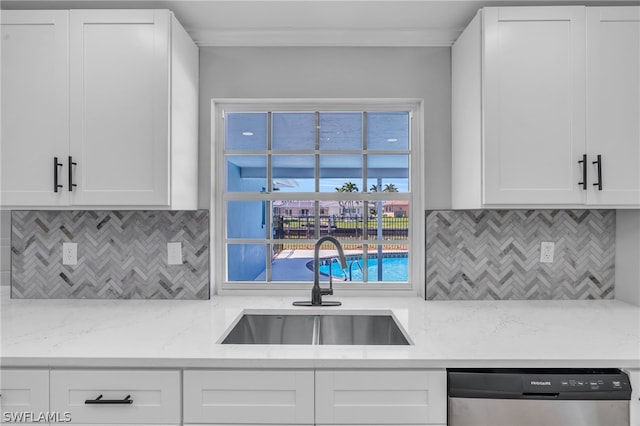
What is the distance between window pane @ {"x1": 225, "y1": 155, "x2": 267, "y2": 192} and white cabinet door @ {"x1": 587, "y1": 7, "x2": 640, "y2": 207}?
1564mm

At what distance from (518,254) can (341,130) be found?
115cm

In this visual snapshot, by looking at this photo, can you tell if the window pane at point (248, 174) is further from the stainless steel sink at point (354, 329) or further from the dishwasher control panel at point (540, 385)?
the dishwasher control panel at point (540, 385)

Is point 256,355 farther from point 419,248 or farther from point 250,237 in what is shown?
point 419,248

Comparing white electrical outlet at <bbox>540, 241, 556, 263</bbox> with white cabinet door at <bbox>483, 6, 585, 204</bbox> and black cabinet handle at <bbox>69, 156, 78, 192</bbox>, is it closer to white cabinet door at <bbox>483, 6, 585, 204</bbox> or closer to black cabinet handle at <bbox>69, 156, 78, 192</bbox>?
white cabinet door at <bbox>483, 6, 585, 204</bbox>

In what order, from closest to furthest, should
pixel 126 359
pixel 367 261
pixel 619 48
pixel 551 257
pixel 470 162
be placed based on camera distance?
pixel 126 359
pixel 619 48
pixel 470 162
pixel 551 257
pixel 367 261

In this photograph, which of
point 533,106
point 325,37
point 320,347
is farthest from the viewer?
point 325,37

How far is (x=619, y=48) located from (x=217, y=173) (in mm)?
1969

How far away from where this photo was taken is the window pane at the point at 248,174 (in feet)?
7.28

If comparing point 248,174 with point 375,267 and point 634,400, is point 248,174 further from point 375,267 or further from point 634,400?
point 634,400

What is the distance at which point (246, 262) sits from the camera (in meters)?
2.23

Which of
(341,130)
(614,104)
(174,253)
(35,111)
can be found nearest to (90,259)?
(174,253)

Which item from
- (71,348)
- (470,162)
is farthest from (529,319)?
(71,348)

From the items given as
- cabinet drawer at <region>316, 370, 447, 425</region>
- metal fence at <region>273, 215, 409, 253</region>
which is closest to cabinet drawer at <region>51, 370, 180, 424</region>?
cabinet drawer at <region>316, 370, 447, 425</region>

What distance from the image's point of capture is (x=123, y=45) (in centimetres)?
171
